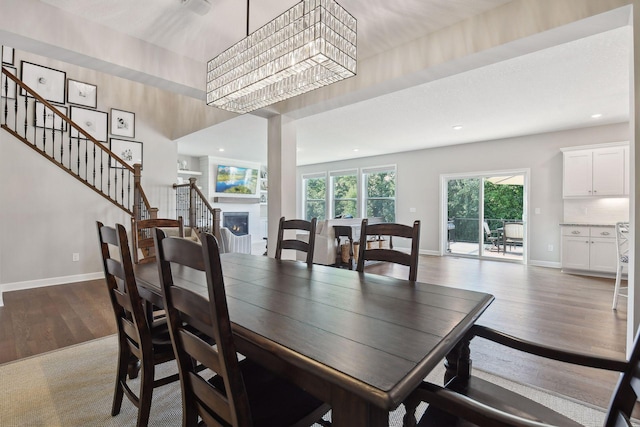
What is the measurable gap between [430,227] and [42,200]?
748cm

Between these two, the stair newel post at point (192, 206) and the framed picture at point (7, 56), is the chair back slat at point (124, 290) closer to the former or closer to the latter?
the stair newel post at point (192, 206)

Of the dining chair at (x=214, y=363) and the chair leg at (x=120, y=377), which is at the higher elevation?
the dining chair at (x=214, y=363)

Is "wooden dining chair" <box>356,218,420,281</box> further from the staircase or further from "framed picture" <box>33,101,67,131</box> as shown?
"framed picture" <box>33,101,67,131</box>

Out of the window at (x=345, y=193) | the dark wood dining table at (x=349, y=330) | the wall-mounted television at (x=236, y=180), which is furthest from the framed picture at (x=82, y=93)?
the window at (x=345, y=193)

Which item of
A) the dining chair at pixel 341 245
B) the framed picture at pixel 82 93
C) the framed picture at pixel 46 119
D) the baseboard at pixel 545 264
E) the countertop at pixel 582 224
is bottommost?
the baseboard at pixel 545 264

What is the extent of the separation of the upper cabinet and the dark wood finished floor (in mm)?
1547

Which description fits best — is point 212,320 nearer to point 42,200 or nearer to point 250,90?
point 250,90

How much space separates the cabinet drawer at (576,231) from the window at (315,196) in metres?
6.24

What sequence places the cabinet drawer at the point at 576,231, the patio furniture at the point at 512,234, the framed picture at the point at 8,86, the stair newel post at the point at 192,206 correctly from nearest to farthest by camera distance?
the framed picture at the point at 8,86 < the cabinet drawer at the point at 576,231 < the stair newel post at the point at 192,206 < the patio furniture at the point at 512,234

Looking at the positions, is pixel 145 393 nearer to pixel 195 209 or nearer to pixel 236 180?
pixel 195 209

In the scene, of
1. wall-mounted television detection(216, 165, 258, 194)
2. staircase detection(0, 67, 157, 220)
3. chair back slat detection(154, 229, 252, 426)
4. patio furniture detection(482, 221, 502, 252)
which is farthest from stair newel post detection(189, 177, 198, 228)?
patio furniture detection(482, 221, 502, 252)

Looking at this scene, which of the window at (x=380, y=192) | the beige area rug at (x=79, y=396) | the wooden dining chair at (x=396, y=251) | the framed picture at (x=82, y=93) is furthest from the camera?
the window at (x=380, y=192)

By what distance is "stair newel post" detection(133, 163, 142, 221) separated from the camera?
5.18 metres

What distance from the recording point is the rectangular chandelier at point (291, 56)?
173 centimetres
